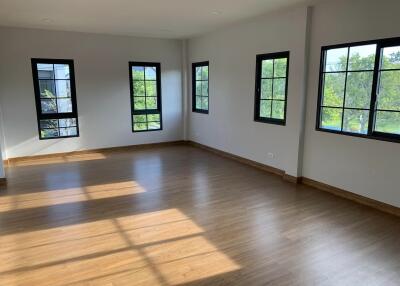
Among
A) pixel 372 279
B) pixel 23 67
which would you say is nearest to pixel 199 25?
pixel 23 67

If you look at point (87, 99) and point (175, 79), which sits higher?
point (175, 79)

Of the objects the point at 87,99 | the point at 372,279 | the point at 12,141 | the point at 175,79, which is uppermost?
the point at 175,79

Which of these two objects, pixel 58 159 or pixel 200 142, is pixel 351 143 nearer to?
pixel 200 142

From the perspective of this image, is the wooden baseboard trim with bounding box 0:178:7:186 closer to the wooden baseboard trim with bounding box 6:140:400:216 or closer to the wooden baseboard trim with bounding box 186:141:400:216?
the wooden baseboard trim with bounding box 6:140:400:216

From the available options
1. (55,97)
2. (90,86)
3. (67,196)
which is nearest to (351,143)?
(67,196)

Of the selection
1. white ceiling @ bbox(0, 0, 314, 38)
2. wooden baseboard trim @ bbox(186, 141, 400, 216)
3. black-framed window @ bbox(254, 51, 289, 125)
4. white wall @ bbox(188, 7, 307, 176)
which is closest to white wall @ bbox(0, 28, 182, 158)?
white ceiling @ bbox(0, 0, 314, 38)

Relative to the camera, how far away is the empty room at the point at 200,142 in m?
2.65

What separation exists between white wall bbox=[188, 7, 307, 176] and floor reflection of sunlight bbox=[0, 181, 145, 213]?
91.3 inches

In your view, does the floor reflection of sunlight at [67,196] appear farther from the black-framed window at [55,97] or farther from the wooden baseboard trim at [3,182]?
the black-framed window at [55,97]

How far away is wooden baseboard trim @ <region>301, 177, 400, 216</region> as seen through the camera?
140 inches

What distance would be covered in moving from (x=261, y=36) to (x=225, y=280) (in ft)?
13.5

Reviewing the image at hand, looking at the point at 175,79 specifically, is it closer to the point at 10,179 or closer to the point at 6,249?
the point at 10,179

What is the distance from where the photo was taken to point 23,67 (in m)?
5.82

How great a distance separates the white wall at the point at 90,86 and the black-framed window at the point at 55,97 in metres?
0.11
